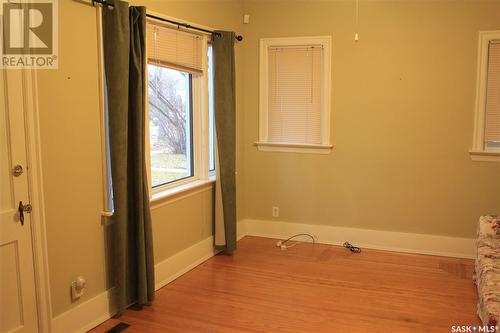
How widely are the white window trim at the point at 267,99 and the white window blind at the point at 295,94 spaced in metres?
0.04

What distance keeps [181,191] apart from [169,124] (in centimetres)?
59

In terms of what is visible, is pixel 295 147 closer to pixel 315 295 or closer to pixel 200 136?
pixel 200 136

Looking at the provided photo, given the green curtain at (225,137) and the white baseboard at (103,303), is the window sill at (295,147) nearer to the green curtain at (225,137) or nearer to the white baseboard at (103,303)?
the green curtain at (225,137)

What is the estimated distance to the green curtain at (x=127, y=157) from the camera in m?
2.90

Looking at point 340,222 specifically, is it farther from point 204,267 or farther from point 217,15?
point 217,15

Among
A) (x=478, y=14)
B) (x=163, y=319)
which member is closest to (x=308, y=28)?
(x=478, y=14)

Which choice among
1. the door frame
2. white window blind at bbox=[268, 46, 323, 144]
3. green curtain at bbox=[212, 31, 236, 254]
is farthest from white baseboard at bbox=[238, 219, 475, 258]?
the door frame

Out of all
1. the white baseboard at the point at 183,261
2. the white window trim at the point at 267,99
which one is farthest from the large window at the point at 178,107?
the white window trim at the point at 267,99

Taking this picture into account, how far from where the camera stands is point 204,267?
13.4 feet

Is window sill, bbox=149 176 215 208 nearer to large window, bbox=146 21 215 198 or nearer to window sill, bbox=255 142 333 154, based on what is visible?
large window, bbox=146 21 215 198

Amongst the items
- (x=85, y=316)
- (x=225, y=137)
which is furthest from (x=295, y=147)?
(x=85, y=316)

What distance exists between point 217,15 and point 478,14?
2424 millimetres

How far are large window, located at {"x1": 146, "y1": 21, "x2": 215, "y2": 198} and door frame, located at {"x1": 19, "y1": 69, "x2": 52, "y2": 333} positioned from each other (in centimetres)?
103

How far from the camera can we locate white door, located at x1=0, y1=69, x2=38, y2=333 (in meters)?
2.32
